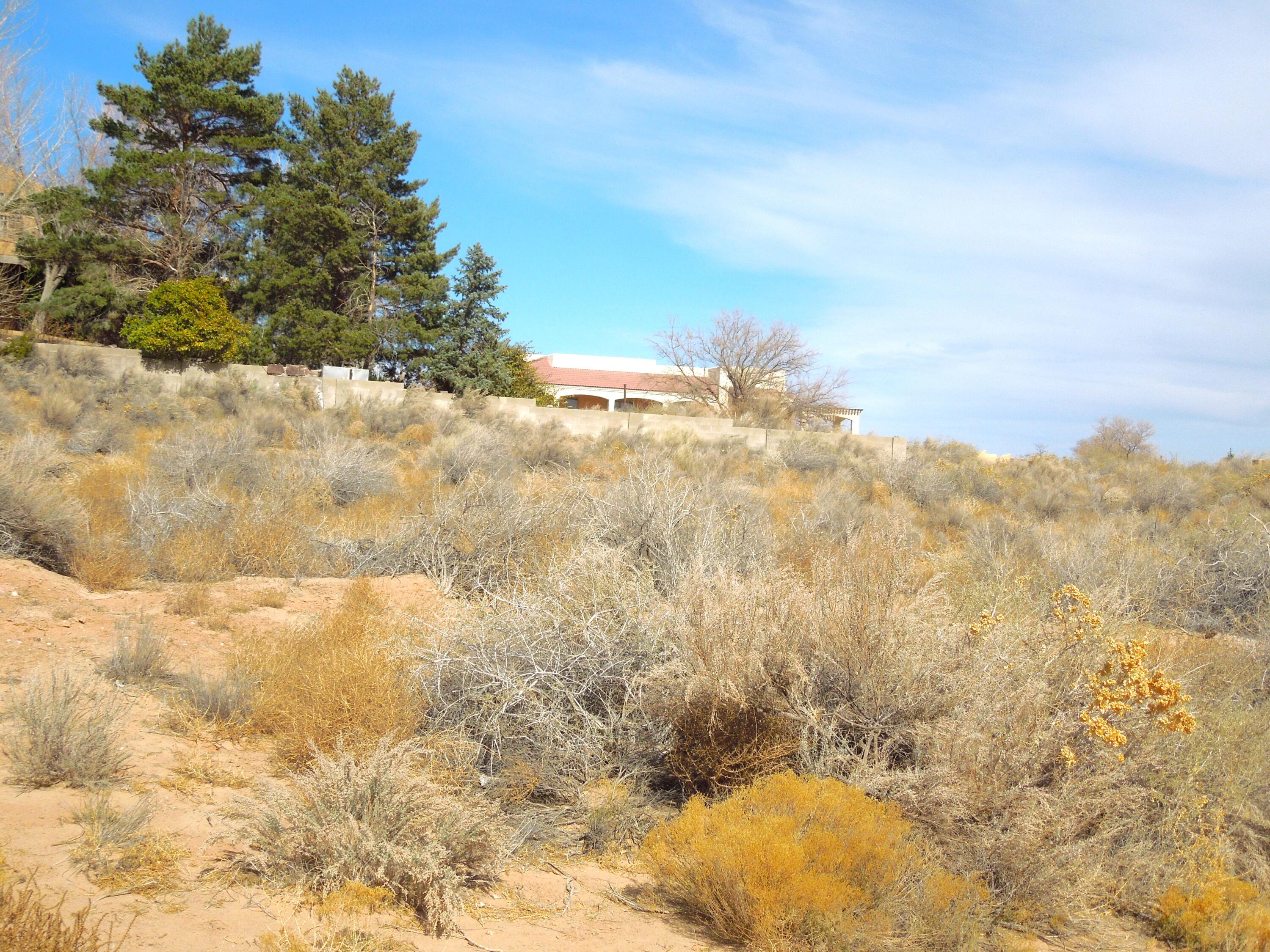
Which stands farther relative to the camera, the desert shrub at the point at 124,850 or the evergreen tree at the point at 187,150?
the evergreen tree at the point at 187,150

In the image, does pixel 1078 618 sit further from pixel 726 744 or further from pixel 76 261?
pixel 76 261

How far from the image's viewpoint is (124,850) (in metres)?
3.94

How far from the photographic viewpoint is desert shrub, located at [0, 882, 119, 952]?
295 cm

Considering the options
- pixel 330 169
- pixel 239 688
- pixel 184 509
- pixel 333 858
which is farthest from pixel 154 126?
pixel 333 858

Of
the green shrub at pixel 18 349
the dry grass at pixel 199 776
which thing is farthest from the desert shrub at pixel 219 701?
the green shrub at pixel 18 349

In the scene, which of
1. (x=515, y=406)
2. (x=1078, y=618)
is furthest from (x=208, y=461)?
(x=515, y=406)

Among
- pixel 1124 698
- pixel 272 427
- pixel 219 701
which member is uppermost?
pixel 272 427

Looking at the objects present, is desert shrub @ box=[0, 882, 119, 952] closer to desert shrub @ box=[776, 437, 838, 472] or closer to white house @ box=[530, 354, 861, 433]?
desert shrub @ box=[776, 437, 838, 472]

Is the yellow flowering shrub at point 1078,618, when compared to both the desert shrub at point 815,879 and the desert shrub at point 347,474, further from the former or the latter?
the desert shrub at point 347,474

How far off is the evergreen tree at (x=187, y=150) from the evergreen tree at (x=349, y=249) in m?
1.44

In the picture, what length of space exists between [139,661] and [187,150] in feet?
98.5

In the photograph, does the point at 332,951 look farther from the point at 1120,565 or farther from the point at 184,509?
the point at 1120,565

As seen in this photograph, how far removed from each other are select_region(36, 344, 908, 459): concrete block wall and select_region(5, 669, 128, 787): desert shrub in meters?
19.7

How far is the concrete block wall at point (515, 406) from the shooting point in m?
24.6
